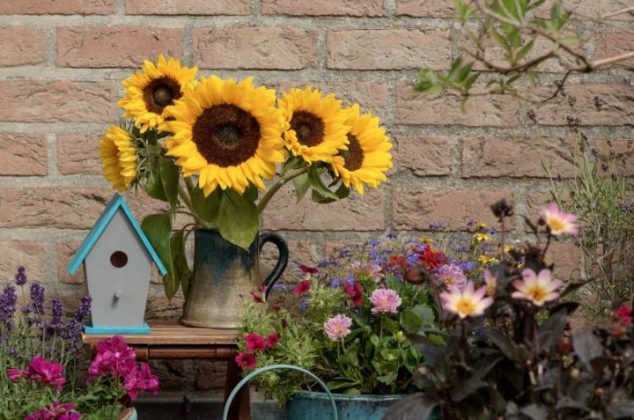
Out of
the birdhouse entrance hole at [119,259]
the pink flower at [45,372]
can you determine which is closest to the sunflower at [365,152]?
the birdhouse entrance hole at [119,259]

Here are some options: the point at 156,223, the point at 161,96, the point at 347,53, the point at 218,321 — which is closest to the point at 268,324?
the point at 218,321

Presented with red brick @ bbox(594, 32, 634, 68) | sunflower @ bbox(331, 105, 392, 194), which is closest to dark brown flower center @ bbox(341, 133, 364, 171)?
sunflower @ bbox(331, 105, 392, 194)

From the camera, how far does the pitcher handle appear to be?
2525mm

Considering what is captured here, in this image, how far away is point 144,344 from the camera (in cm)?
238

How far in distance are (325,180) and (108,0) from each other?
26.4 inches

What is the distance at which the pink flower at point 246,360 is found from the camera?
2227 mm

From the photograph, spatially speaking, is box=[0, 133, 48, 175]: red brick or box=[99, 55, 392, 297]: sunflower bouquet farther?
box=[0, 133, 48, 175]: red brick

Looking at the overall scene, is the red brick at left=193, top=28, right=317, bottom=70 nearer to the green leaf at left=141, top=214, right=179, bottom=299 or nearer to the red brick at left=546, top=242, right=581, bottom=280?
the green leaf at left=141, top=214, right=179, bottom=299

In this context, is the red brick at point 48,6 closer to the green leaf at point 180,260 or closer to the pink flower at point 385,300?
the green leaf at point 180,260

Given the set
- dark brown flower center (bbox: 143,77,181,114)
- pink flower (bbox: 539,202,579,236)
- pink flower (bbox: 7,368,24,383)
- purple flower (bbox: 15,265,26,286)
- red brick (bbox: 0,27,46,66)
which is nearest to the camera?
pink flower (bbox: 539,202,579,236)

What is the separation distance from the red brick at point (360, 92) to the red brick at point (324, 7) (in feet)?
0.55

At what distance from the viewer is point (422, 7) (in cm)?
275

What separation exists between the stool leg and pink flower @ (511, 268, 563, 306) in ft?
2.72

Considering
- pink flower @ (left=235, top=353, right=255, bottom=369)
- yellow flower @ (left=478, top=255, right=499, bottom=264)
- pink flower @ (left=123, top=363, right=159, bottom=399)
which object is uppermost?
yellow flower @ (left=478, top=255, right=499, bottom=264)
